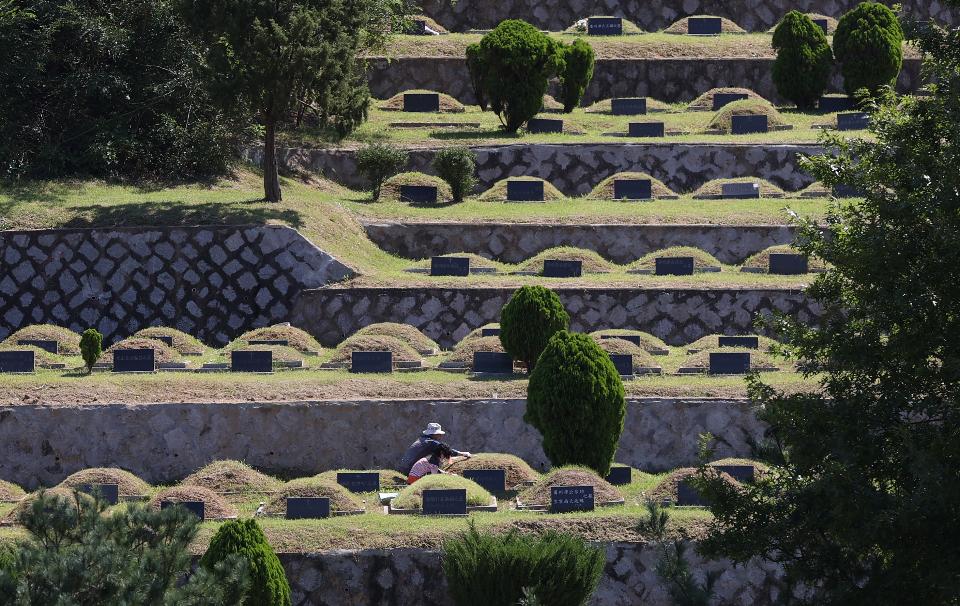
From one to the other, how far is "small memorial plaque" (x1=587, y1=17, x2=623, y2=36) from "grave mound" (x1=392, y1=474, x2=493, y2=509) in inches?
1059

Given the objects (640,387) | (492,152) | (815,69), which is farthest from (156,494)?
(815,69)

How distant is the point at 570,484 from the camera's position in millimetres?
30625

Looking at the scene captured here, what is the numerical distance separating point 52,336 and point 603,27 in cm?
2255

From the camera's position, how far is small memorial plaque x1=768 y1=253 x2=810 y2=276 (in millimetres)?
40438

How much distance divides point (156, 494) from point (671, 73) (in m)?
26.2

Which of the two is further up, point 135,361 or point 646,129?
point 646,129

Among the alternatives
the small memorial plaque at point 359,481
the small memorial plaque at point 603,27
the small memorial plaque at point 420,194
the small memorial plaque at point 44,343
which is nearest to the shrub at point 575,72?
the small memorial plaque at point 603,27

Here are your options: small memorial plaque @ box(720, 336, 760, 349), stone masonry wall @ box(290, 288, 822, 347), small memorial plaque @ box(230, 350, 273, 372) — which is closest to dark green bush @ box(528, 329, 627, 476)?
small memorial plaque @ box(720, 336, 760, 349)

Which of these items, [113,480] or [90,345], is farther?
[90,345]

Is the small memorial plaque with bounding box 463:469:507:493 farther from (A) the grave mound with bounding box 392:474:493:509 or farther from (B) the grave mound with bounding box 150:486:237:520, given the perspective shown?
(B) the grave mound with bounding box 150:486:237:520

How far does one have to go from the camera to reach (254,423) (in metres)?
34.5

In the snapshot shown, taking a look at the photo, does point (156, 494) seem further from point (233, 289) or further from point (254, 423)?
point (233, 289)

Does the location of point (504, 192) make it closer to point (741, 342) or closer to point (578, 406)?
point (741, 342)

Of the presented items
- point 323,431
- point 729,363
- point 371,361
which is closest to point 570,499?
point 323,431
